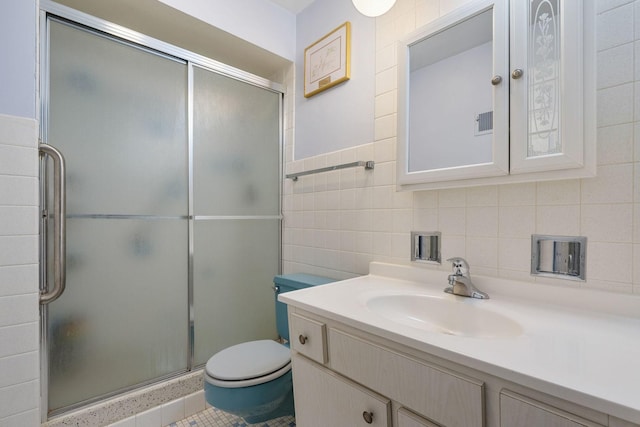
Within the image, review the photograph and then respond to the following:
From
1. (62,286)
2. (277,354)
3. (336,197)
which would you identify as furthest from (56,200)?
(336,197)

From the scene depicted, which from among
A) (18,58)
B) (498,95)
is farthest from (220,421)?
(498,95)

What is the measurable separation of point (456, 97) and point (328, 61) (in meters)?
0.87

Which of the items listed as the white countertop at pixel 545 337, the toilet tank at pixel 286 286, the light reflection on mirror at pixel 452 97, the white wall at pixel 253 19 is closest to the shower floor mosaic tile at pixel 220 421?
the toilet tank at pixel 286 286

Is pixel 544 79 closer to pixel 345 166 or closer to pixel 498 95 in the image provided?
pixel 498 95

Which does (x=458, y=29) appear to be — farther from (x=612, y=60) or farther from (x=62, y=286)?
(x=62, y=286)

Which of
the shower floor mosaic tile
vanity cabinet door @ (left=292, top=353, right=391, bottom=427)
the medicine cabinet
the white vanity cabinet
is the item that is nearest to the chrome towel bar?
the medicine cabinet

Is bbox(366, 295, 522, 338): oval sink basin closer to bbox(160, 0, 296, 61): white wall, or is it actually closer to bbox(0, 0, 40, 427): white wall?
bbox(0, 0, 40, 427): white wall

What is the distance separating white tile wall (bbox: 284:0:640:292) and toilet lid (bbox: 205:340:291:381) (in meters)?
0.50

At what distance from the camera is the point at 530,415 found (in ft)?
1.72

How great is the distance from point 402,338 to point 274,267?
1.41 meters

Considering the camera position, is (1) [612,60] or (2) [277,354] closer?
(1) [612,60]

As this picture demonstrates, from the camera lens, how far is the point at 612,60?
0.83 m

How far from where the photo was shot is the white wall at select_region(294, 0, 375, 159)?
151 cm

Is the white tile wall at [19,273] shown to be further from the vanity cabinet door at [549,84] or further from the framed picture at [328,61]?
the vanity cabinet door at [549,84]
